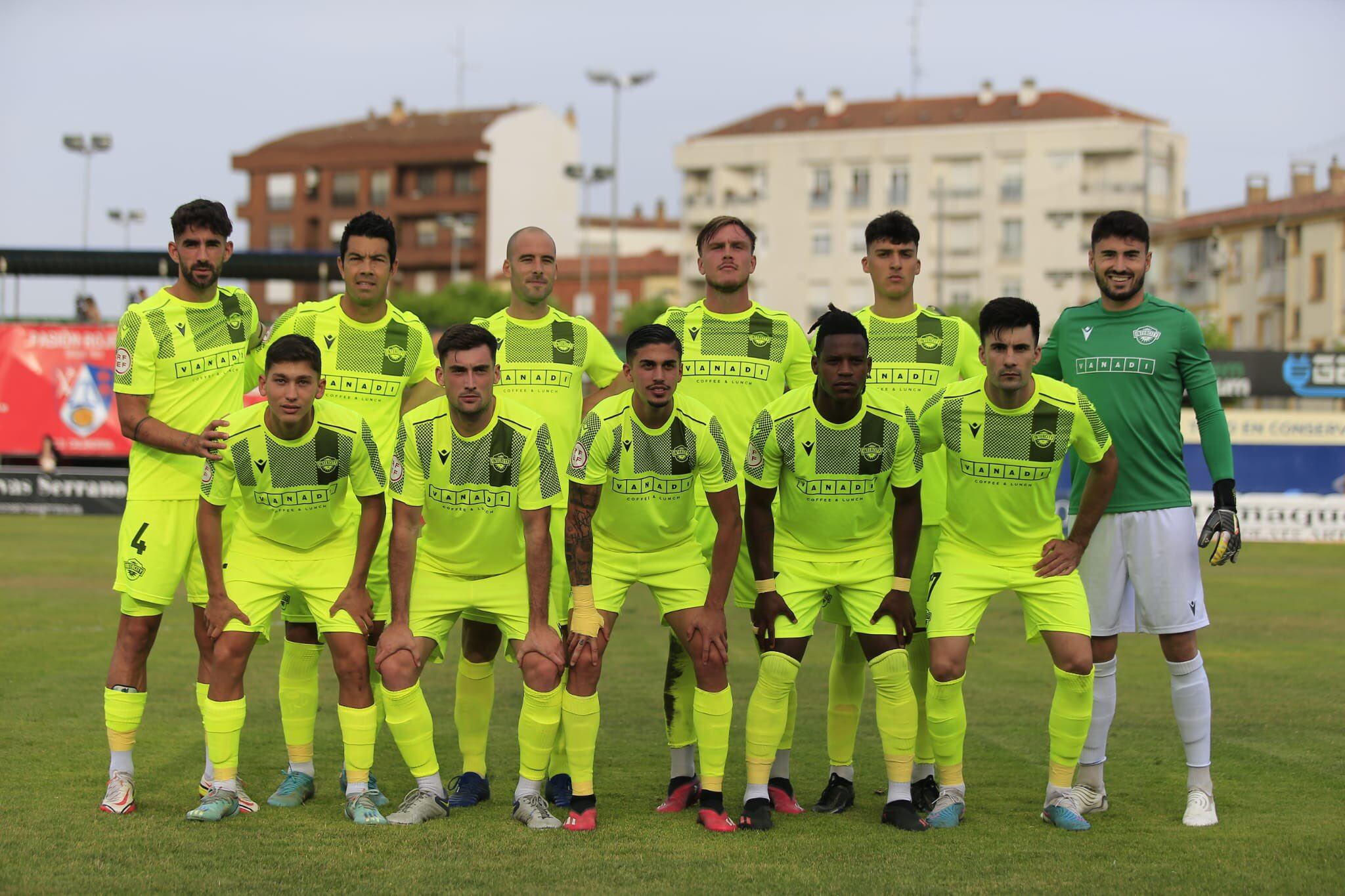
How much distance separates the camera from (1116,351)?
6.59 metres

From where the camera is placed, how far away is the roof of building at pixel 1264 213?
52.7 meters

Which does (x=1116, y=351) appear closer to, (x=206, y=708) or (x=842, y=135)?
(x=206, y=708)

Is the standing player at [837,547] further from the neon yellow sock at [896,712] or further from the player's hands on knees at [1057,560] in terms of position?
the player's hands on knees at [1057,560]

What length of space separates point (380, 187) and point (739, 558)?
72558 millimetres

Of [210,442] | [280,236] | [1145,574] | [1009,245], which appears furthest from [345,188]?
[1145,574]

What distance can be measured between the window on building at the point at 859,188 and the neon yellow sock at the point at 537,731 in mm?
65823

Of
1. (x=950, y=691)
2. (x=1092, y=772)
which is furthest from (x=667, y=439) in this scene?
(x=1092, y=772)

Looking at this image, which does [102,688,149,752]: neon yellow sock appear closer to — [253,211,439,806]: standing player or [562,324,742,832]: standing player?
[253,211,439,806]: standing player

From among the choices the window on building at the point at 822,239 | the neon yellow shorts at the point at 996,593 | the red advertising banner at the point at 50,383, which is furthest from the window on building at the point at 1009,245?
the neon yellow shorts at the point at 996,593

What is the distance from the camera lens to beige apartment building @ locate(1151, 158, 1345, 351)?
173 ft

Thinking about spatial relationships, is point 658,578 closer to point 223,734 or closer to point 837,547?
point 837,547

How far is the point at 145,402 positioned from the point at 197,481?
431 mm

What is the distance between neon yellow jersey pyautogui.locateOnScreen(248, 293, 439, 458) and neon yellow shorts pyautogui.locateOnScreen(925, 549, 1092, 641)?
2.78 m

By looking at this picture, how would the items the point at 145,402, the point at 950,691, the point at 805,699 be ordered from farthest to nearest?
1. the point at 805,699
2. the point at 145,402
3. the point at 950,691
